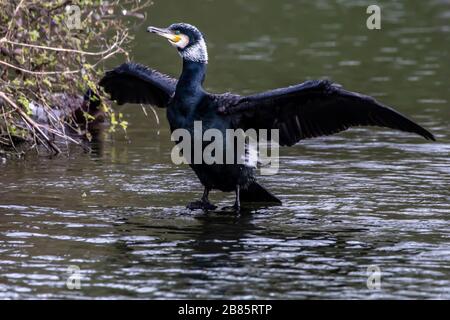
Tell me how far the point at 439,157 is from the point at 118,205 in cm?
476

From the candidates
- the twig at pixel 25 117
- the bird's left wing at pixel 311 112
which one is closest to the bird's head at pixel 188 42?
the bird's left wing at pixel 311 112

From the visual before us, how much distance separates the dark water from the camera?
953 cm

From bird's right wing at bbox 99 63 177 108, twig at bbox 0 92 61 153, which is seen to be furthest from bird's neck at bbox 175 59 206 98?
twig at bbox 0 92 61 153

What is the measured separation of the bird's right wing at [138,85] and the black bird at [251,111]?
1.04m

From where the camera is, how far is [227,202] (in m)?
12.9

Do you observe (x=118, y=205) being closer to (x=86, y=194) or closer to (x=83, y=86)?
(x=86, y=194)

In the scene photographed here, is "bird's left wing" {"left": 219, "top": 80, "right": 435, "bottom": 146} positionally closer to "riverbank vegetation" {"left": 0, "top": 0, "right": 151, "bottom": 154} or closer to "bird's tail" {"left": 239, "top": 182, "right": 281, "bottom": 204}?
"bird's tail" {"left": 239, "top": 182, "right": 281, "bottom": 204}

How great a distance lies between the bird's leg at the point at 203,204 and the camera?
12.1 metres

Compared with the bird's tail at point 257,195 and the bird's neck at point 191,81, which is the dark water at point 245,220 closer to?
the bird's tail at point 257,195

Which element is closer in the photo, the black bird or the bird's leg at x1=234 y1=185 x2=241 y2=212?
the black bird

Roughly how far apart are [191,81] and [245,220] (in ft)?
5.07
